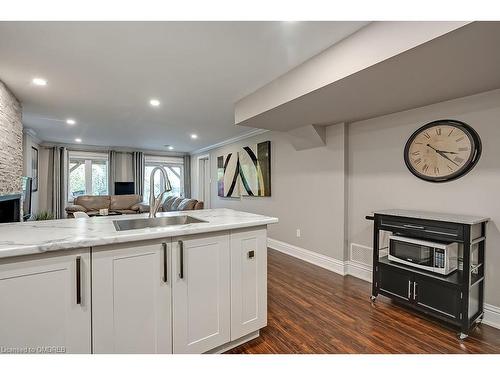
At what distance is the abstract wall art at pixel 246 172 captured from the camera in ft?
15.0

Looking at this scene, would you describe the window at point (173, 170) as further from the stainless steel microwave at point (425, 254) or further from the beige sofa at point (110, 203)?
the stainless steel microwave at point (425, 254)

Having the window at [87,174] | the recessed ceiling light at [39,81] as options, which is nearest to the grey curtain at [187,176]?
the window at [87,174]

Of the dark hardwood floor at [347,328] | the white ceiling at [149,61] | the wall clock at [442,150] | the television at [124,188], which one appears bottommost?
the dark hardwood floor at [347,328]

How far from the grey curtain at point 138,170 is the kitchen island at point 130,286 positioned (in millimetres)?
5968

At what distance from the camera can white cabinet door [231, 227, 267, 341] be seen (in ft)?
5.65

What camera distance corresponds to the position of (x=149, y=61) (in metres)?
2.11

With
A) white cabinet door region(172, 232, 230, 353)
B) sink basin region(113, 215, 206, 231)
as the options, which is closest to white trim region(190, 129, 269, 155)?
sink basin region(113, 215, 206, 231)

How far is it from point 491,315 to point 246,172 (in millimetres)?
3986

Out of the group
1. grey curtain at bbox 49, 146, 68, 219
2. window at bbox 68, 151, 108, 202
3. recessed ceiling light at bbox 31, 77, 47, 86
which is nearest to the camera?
recessed ceiling light at bbox 31, 77, 47, 86

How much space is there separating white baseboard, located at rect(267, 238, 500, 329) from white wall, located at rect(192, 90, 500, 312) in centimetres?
8

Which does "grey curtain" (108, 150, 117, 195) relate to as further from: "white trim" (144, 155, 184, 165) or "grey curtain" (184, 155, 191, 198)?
"grey curtain" (184, 155, 191, 198)
